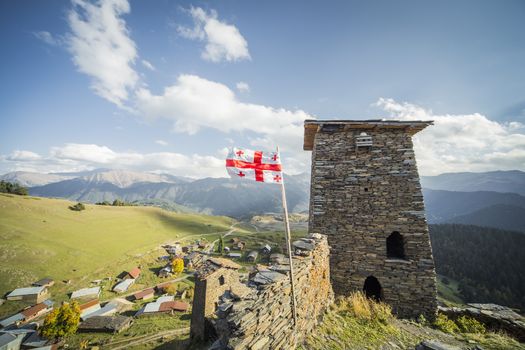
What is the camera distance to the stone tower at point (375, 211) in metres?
9.59

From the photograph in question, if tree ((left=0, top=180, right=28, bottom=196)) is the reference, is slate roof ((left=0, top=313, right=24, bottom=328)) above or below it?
below

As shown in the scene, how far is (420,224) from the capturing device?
32.0ft

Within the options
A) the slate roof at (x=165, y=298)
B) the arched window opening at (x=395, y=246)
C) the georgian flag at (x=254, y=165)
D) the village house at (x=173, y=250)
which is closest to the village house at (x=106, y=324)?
the slate roof at (x=165, y=298)

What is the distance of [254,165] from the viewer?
6.00 m

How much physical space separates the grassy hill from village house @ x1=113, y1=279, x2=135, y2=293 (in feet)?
15.2

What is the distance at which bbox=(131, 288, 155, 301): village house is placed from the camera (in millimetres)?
40250

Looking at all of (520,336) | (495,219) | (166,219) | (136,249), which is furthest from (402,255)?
(495,219)

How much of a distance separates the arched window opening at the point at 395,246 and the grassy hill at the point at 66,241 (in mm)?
54156

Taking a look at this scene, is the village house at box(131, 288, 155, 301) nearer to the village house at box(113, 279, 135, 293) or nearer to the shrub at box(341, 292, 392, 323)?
the village house at box(113, 279, 135, 293)

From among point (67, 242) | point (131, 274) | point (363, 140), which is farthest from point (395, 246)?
point (67, 242)

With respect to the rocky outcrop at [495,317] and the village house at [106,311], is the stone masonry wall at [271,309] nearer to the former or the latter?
the rocky outcrop at [495,317]

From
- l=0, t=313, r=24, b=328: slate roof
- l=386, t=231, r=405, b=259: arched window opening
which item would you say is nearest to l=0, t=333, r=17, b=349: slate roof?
l=0, t=313, r=24, b=328: slate roof

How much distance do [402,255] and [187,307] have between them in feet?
121

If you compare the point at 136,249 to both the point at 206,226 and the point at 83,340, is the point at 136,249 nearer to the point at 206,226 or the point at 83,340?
the point at 83,340
